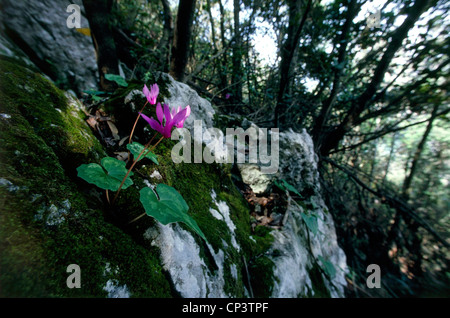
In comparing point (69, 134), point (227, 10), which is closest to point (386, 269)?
point (69, 134)

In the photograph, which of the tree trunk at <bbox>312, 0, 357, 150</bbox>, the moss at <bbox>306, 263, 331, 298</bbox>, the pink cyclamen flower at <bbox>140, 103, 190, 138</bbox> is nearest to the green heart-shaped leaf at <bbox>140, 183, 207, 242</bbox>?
the pink cyclamen flower at <bbox>140, 103, 190, 138</bbox>

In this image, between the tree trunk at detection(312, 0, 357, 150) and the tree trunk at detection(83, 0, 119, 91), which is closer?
the tree trunk at detection(83, 0, 119, 91)

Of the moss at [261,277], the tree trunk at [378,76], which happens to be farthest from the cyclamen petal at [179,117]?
the tree trunk at [378,76]

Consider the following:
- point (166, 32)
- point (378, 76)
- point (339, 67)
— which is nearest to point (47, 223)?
point (339, 67)

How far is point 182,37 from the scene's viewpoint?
2055 mm

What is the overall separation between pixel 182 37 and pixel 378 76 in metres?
3.65

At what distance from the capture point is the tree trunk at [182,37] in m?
1.86

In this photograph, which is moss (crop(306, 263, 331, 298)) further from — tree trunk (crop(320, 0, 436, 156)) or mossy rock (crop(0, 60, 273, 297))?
tree trunk (crop(320, 0, 436, 156))

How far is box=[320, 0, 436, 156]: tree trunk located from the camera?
2.72 meters

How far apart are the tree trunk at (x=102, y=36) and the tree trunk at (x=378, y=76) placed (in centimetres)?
443

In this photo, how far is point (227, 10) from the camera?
16.9 ft

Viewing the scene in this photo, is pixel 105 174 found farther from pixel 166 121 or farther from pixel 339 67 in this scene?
pixel 339 67

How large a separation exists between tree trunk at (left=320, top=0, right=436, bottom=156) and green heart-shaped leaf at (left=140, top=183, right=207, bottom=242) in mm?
4341
